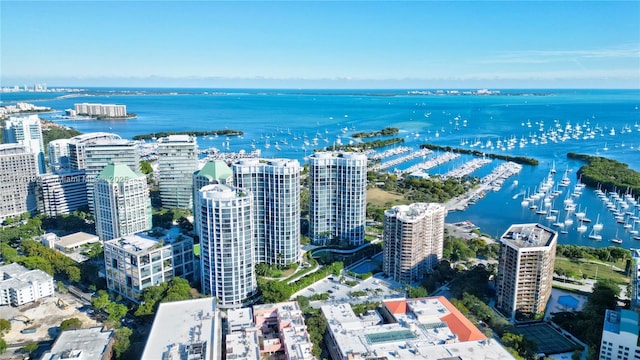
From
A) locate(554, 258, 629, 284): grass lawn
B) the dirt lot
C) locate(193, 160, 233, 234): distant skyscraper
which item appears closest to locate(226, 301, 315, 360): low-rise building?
the dirt lot

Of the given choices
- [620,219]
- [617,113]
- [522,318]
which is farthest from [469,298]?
[617,113]

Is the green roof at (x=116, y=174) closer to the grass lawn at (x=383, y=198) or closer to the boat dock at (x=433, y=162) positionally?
the grass lawn at (x=383, y=198)

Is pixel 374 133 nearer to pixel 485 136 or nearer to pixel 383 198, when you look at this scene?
pixel 485 136

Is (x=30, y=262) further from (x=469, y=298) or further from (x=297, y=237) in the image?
(x=469, y=298)

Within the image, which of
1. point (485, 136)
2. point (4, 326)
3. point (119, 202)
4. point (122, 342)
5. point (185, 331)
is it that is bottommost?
point (4, 326)

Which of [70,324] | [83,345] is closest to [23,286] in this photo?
[70,324]

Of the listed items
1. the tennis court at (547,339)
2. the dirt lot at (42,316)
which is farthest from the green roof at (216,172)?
the tennis court at (547,339)

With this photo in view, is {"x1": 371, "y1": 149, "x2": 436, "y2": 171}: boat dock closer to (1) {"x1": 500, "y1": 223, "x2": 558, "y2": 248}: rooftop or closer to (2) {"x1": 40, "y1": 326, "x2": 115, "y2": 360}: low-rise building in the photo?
(1) {"x1": 500, "y1": 223, "x2": 558, "y2": 248}: rooftop
